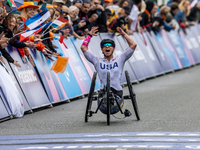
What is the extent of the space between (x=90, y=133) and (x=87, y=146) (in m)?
0.99

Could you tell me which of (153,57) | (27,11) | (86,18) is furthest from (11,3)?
(153,57)

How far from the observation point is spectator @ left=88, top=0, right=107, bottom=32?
14242 millimetres

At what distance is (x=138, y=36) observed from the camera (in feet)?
55.7

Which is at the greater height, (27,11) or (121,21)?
(27,11)

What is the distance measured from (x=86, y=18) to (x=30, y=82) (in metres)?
4.47

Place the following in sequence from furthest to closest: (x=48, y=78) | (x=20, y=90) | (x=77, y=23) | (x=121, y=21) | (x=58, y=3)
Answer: (x=121, y=21), (x=77, y=23), (x=58, y=3), (x=48, y=78), (x=20, y=90)

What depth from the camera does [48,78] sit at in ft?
36.0

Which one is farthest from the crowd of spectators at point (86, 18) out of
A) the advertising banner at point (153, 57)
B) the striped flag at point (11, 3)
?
the advertising banner at point (153, 57)

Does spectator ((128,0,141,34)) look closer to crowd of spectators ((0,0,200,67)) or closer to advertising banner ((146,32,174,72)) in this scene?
crowd of spectators ((0,0,200,67))

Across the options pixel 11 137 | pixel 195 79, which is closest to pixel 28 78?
pixel 11 137

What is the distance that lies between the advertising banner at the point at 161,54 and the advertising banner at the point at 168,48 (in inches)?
11.6

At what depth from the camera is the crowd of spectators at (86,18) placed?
997 cm

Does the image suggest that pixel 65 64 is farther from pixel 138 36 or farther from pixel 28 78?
pixel 138 36

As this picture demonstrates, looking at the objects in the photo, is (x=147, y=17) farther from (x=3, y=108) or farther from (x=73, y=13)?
(x=3, y=108)
